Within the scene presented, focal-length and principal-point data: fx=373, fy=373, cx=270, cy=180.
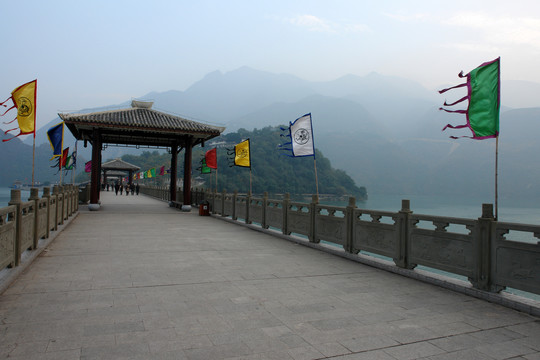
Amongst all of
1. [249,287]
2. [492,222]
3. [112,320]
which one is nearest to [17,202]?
[112,320]

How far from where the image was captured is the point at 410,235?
19.2ft

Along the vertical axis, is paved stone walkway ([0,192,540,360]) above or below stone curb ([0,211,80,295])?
below

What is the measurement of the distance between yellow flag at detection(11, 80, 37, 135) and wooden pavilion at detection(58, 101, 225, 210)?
6673 millimetres

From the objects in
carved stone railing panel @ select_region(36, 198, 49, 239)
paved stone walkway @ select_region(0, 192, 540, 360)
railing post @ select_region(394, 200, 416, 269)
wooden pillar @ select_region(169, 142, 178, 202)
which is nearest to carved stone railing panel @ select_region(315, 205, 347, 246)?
paved stone walkway @ select_region(0, 192, 540, 360)

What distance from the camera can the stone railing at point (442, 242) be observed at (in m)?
4.38

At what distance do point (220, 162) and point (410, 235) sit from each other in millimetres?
70910

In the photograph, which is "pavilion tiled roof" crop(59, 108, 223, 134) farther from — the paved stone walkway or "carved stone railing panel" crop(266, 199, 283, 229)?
the paved stone walkway

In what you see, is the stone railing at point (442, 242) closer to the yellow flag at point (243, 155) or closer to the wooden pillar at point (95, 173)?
the yellow flag at point (243, 155)

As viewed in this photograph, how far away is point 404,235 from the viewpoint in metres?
5.95

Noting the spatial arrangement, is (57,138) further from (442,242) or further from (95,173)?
(442,242)

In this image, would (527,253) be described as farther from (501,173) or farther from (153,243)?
(501,173)

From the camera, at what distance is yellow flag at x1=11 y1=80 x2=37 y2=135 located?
8977mm

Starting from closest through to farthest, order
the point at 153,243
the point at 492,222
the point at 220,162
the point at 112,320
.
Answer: the point at 112,320 → the point at 492,222 → the point at 153,243 → the point at 220,162

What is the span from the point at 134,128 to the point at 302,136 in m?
9.88
